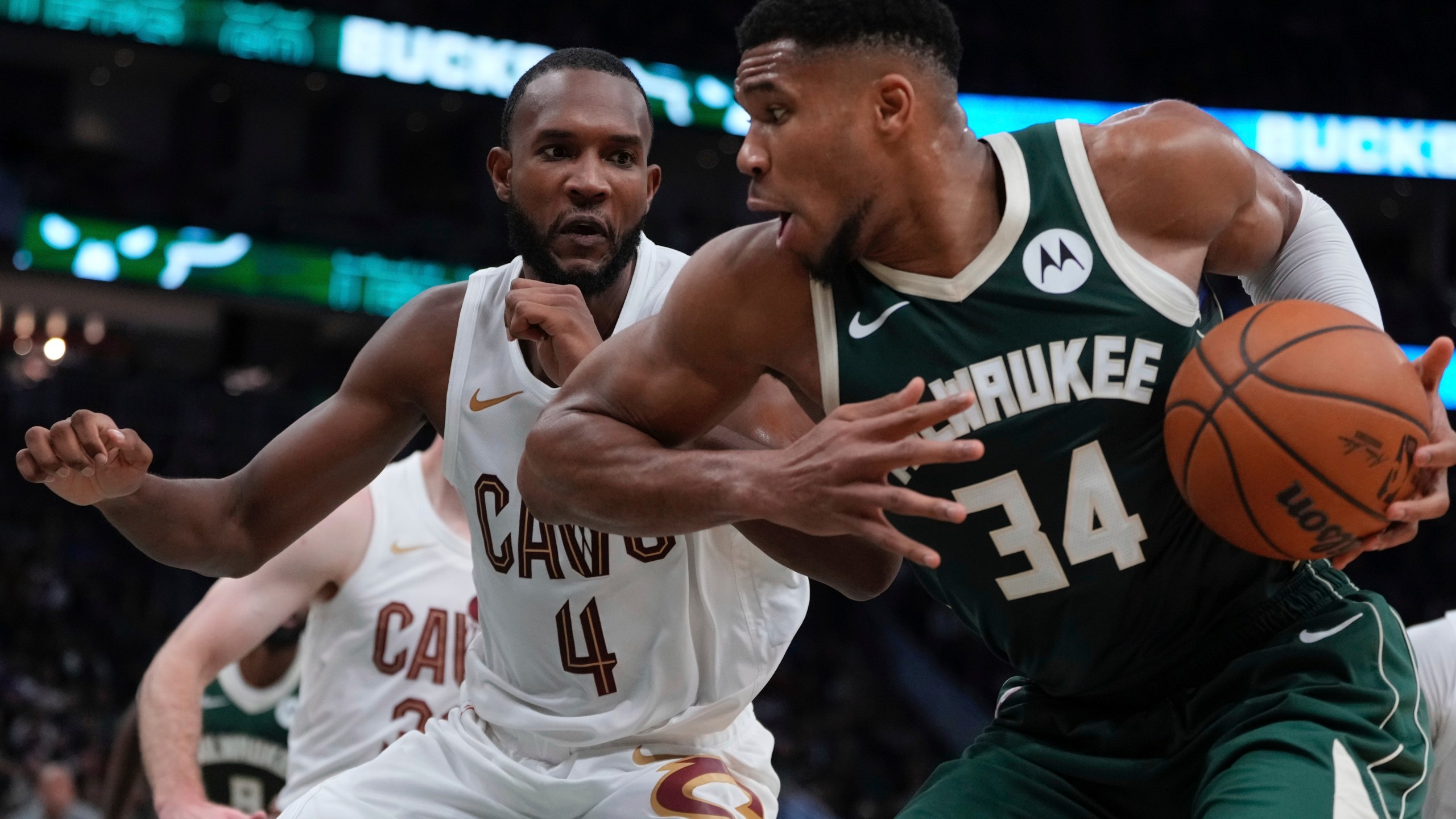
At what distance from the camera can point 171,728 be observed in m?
4.36

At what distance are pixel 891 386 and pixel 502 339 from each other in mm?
1154

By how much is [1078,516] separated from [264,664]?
4.14m

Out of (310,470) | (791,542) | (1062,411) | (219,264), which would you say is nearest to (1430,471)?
(1062,411)

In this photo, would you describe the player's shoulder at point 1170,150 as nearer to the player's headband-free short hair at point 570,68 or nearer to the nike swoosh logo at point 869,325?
the nike swoosh logo at point 869,325

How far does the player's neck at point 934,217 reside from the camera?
Result: 266 centimetres

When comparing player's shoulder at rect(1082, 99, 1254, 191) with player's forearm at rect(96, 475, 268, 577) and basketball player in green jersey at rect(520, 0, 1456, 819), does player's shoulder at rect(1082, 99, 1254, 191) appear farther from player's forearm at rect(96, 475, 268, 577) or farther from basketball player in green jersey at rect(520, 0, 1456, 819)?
player's forearm at rect(96, 475, 268, 577)

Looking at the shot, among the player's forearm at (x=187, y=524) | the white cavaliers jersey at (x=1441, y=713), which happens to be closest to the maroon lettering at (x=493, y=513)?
the player's forearm at (x=187, y=524)

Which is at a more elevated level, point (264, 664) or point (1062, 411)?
point (1062, 411)

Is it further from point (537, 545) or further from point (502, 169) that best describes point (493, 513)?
point (502, 169)

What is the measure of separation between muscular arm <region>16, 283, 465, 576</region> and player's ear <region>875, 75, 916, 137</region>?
4.33 ft

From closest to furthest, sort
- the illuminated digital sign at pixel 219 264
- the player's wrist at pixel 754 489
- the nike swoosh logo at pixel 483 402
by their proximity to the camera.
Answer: the player's wrist at pixel 754 489 < the nike swoosh logo at pixel 483 402 < the illuminated digital sign at pixel 219 264

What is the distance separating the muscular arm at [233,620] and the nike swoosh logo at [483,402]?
125cm

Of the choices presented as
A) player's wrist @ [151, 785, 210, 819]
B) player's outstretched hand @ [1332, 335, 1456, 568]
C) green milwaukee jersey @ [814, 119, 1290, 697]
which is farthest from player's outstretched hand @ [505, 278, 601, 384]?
player's wrist @ [151, 785, 210, 819]

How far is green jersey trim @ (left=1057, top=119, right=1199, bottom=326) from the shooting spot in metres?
2.56
